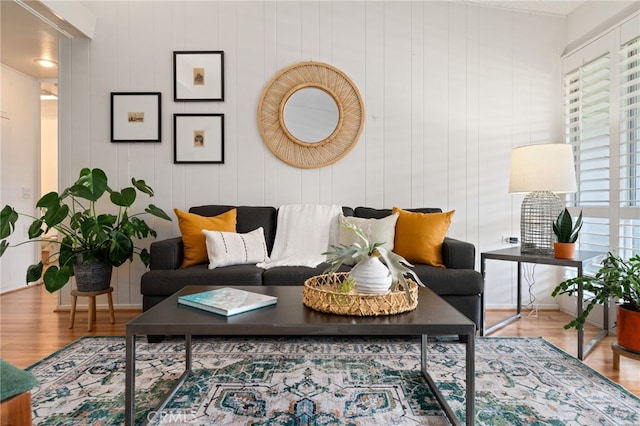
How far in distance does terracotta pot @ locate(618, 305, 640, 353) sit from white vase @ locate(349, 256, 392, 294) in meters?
1.46

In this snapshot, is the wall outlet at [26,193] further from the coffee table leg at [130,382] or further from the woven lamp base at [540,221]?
the woven lamp base at [540,221]

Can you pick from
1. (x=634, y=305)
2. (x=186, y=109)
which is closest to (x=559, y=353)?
(x=634, y=305)

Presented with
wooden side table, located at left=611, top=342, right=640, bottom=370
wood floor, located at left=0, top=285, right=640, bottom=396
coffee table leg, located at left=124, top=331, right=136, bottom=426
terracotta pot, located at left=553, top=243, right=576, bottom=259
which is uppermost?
terracotta pot, located at left=553, top=243, right=576, bottom=259

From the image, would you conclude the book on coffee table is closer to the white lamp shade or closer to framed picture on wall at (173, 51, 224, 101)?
the white lamp shade

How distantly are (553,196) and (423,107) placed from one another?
1315 mm

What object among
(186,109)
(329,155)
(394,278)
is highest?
(186,109)

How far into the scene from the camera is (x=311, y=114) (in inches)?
129

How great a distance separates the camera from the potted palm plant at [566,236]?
7.52 ft

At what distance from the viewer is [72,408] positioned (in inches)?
62.2

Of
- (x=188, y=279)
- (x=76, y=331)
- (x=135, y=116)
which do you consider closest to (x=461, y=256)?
(x=188, y=279)

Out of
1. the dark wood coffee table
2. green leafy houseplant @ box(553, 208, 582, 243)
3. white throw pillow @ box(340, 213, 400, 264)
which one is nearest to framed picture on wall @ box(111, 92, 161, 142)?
white throw pillow @ box(340, 213, 400, 264)

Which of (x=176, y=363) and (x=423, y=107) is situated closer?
(x=176, y=363)

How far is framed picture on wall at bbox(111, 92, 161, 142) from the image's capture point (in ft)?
10.7

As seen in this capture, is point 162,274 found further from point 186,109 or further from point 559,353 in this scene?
point 559,353
